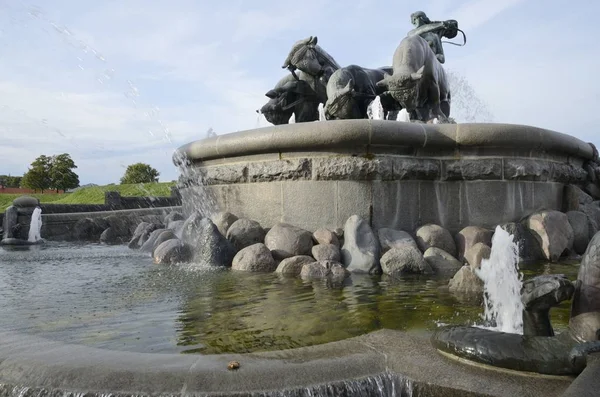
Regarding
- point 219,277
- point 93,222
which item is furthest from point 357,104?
point 93,222

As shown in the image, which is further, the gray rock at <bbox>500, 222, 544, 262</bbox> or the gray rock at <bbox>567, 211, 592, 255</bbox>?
the gray rock at <bbox>567, 211, 592, 255</bbox>

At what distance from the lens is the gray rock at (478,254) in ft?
18.6

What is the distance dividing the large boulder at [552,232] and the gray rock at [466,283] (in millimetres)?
2625

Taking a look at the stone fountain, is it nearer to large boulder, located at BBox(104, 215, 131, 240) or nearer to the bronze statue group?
the bronze statue group

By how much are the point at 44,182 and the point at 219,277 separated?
149 ft

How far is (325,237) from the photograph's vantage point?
6.26m

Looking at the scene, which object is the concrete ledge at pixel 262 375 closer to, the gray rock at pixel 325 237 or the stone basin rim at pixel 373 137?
the gray rock at pixel 325 237

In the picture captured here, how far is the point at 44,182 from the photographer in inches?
1762

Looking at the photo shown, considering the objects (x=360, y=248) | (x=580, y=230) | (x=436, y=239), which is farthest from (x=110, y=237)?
(x=580, y=230)

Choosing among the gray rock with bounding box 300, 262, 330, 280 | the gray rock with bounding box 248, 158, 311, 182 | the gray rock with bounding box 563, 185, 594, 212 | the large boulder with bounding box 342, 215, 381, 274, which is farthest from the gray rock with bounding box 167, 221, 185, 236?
Result: the gray rock with bounding box 563, 185, 594, 212

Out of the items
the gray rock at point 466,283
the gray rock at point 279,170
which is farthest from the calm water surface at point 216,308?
the gray rock at point 279,170

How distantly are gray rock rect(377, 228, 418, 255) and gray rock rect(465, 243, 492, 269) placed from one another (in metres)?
0.67

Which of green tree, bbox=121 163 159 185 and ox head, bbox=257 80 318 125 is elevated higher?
green tree, bbox=121 163 159 185

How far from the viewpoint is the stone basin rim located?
260 inches
